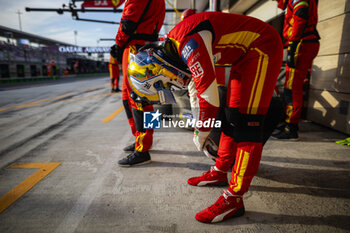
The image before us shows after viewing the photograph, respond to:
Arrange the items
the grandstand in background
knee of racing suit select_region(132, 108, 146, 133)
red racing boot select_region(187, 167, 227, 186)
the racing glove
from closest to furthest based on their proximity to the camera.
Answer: the racing glove
red racing boot select_region(187, 167, 227, 186)
knee of racing suit select_region(132, 108, 146, 133)
the grandstand in background

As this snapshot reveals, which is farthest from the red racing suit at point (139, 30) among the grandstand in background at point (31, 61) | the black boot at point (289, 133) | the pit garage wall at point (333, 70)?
the grandstand in background at point (31, 61)

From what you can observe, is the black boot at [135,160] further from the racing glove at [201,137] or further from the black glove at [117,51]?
the black glove at [117,51]

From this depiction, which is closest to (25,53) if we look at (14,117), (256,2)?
(14,117)

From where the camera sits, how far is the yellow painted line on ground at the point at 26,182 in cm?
145

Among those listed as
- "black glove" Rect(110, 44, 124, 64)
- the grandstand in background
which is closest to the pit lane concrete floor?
"black glove" Rect(110, 44, 124, 64)

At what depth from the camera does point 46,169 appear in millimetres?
1930

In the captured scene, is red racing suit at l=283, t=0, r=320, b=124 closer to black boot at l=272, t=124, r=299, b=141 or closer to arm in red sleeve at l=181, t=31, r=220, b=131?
black boot at l=272, t=124, r=299, b=141

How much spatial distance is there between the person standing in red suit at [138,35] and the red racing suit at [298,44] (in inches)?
76.3

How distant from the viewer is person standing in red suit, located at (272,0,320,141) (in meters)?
2.57

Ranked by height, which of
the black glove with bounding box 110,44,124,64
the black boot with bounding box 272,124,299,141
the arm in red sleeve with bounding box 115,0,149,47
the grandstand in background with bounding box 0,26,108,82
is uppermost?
the grandstand in background with bounding box 0,26,108,82

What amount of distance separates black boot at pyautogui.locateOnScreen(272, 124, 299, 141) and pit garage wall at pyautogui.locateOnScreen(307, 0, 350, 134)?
80cm

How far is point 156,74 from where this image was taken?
1.62 metres

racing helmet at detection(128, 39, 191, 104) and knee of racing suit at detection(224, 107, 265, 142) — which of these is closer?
knee of racing suit at detection(224, 107, 265, 142)

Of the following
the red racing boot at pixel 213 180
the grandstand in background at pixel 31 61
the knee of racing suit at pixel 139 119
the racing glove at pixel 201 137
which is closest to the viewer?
the racing glove at pixel 201 137
